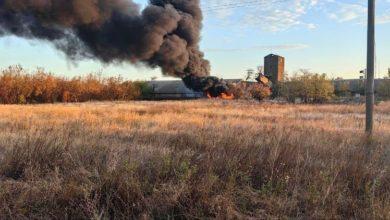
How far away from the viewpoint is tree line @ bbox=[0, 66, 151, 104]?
5125cm

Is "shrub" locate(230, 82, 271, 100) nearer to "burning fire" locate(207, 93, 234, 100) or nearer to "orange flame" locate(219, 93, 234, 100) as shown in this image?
"orange flame" locate(219, 93, 234, 100)

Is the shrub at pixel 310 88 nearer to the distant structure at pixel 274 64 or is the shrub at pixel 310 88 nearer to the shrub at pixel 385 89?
the shrub at pixel 385 89

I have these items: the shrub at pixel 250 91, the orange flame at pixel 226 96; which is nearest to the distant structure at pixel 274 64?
the shrub at pixel 250 91

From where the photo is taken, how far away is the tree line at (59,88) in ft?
168

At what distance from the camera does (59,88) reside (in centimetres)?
5572

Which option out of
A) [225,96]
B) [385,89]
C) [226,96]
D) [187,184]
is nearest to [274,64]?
[385,89]

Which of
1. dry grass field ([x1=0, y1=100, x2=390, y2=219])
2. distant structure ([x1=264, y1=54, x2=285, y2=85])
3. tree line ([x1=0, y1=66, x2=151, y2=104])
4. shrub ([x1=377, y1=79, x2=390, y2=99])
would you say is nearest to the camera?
dry grass field ([x1=0, y1=100, x2=390, y2=219])

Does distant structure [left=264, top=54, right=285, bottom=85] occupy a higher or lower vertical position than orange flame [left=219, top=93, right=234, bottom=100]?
higher

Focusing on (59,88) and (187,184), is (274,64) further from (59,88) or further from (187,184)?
(187,184)

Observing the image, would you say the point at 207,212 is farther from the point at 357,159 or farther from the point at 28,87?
the point at 28,87

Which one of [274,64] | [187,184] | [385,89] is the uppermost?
[274,64]

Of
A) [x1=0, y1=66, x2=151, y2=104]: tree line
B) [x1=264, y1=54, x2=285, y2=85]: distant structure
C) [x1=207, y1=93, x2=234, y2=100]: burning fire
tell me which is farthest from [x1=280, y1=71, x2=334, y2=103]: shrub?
[x1=264, y1=54, x2=285, y2=85]: distant structure

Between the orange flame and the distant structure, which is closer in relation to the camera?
the orange flame

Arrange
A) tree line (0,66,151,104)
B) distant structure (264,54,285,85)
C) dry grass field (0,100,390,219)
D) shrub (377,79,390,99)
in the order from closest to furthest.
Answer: dry grass field (0,100,390,219) < tree line (0,66,151,104) < shrub (377,79,390,99) < distant structure (264,54,285,85)
